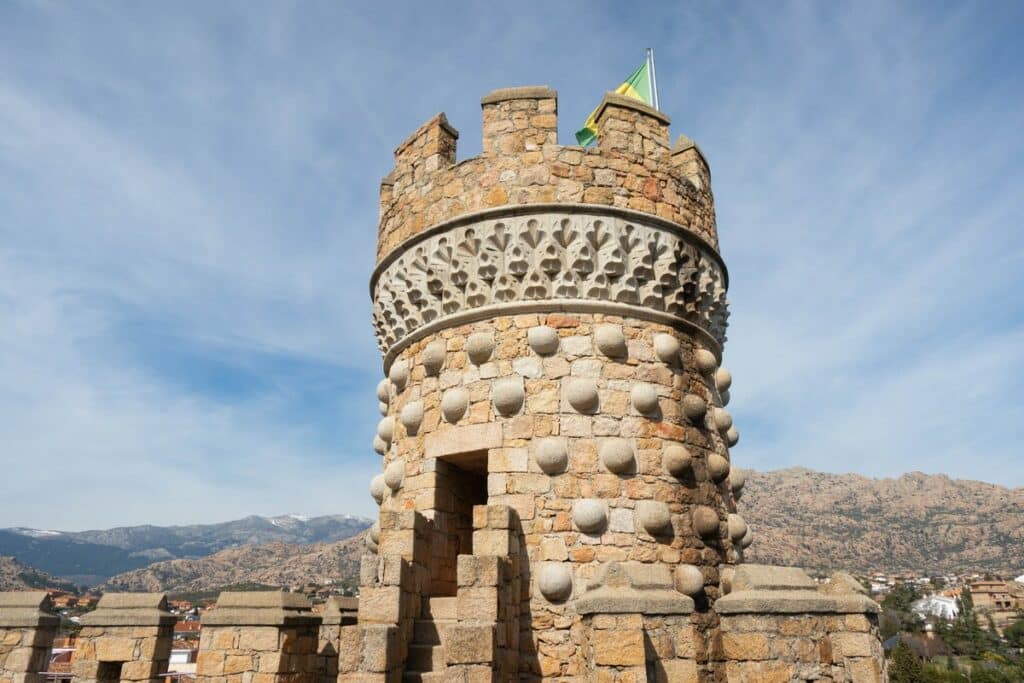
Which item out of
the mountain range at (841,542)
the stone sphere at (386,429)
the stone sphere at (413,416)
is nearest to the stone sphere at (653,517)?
the stone sphere at (413,416)

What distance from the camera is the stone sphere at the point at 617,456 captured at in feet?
20.6

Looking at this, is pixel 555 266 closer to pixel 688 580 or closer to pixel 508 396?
pixel 508 396

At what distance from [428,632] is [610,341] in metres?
3.00

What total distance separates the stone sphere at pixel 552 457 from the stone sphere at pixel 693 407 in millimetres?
1400

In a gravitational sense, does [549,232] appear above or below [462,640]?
A: above

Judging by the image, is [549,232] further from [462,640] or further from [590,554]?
[462,640]

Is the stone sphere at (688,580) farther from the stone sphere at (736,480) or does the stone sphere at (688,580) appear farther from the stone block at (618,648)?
the stone block at (618,648)

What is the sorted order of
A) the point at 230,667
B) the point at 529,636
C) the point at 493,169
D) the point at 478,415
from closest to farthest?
1. the point at 529,636
2. the point at 230,667
3. the point at 478,415
4. the point at 493,169

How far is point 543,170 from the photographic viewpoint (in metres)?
7.20

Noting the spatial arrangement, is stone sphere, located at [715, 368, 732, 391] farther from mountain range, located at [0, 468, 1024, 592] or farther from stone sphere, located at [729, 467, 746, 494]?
mountain range, located at [0, 468, 1024, 592]

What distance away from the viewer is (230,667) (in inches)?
247

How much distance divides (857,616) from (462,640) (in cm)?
282

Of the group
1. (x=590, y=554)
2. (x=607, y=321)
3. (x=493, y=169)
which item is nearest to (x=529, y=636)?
(x=590, y=554)

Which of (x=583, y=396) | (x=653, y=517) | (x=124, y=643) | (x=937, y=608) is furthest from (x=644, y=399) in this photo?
(x=937, y=608)
